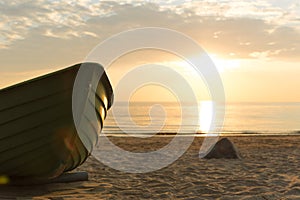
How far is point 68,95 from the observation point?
14.0 ft

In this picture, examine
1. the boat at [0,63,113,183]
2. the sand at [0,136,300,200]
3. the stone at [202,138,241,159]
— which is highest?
the boat at [0,63,113,183]

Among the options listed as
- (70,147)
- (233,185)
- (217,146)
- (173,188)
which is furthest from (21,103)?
(217,146)

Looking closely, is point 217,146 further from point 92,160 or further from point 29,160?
point 29,160

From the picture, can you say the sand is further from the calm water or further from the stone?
the calm water

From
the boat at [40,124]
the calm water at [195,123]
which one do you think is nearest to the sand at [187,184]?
the boat at [40,124]

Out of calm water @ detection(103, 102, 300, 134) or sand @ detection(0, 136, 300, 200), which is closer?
sand @ detection(0, 136, 300, 200)

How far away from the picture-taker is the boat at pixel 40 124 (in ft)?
13.6

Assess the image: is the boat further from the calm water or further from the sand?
the calm water

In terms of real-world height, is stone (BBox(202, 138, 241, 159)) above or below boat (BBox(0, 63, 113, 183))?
below

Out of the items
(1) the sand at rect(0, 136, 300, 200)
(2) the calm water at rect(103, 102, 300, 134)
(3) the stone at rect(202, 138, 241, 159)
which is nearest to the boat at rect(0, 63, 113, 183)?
(1) the sand at rect(0, 136, 300, 200)

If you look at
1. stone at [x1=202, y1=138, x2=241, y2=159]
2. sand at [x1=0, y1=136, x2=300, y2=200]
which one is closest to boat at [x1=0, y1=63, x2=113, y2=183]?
sand at [x1=0, y1=136, x2=300, y2=200]

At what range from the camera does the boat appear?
4141 millimetres

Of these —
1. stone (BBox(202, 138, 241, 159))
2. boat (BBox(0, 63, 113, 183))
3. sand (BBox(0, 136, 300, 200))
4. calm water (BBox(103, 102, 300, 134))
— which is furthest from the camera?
calm water (BBox(103, 102, 300, 134))

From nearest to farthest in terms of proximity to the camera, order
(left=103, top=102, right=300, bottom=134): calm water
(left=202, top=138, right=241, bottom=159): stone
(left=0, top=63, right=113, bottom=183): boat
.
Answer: (left=0, top=63, right=113, bottom=183): boat → (left=202, top=138, right=241, bottom=159): stone → (left=103, top=102, right=300, bottom=134): calm water
